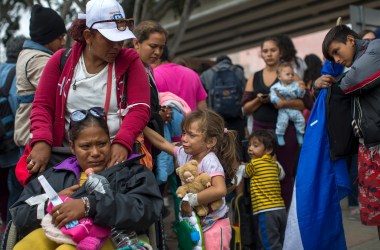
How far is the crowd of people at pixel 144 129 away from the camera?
3343mm

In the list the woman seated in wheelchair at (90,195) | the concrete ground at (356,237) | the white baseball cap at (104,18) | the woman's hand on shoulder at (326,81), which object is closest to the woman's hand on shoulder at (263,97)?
the woman's hand on shoulder at (326,81)

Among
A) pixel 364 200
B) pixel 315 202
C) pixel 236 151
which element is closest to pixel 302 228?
pixel 315 202

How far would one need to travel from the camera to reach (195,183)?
4.04m

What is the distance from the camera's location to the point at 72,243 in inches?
123

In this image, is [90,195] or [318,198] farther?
[318,198]

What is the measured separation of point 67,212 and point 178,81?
8.96ft

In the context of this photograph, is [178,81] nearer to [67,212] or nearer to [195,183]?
[195,183]

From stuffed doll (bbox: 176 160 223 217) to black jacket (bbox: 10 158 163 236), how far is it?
2.20ft

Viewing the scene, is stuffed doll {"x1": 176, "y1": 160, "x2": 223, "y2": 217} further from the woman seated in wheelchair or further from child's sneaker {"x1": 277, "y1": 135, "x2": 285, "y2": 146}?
child's sneaker {"x1": 277, "y1": 135, "x2": 285, "y2": 146}

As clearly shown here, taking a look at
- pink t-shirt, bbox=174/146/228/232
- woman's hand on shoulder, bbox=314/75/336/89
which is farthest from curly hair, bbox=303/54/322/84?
pink t-shirt, bbox=174/146/228/232

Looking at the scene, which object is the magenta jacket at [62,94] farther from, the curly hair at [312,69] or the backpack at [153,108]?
the curly hair at [312,69]

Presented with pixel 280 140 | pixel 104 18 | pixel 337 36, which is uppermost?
pixel 104 18

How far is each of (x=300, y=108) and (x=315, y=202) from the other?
1.86 meters

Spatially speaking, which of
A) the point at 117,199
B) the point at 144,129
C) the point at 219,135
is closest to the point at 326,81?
the point at 219,135
